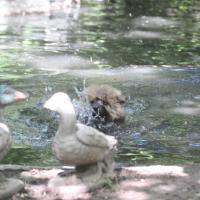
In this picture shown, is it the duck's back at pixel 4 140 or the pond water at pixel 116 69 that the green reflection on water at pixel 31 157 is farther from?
the duck's back at pixel 4 140

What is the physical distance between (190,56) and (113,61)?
187 centimetres

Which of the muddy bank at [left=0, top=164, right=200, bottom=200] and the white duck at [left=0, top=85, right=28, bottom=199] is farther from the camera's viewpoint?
the muddy bank at [left=0, top=164, right=200, bottom=200]

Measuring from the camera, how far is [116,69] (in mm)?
12148

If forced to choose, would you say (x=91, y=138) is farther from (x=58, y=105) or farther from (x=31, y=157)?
(x=31, y=157)

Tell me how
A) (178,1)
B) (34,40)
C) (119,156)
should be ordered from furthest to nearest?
(178,1) → (34,40) → (119,156)

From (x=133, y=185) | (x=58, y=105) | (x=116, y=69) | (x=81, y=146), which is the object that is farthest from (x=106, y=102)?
(x=116, y=69)

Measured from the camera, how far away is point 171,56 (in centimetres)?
1385

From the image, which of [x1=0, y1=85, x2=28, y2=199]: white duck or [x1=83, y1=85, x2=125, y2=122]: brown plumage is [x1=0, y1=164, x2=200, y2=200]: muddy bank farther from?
[x1=83, y1=85, x2=125, y2=122]: brown plumage

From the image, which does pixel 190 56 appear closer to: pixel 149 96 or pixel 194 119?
pixel 149 96

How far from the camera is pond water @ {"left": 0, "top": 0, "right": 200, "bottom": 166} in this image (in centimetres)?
760

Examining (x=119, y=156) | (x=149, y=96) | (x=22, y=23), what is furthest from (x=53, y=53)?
(x=119, y=156)

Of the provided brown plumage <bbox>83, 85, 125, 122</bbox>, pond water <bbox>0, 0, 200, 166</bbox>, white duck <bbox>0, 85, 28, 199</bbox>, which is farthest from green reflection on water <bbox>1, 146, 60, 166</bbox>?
white duck <bbox>0, 85, 28, 199</bbox>

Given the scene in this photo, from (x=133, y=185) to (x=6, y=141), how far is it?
127 centimetres

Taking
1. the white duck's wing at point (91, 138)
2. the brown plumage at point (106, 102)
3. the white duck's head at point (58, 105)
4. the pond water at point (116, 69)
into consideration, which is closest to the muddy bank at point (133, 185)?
the white duck's wing at point (91, 138)
